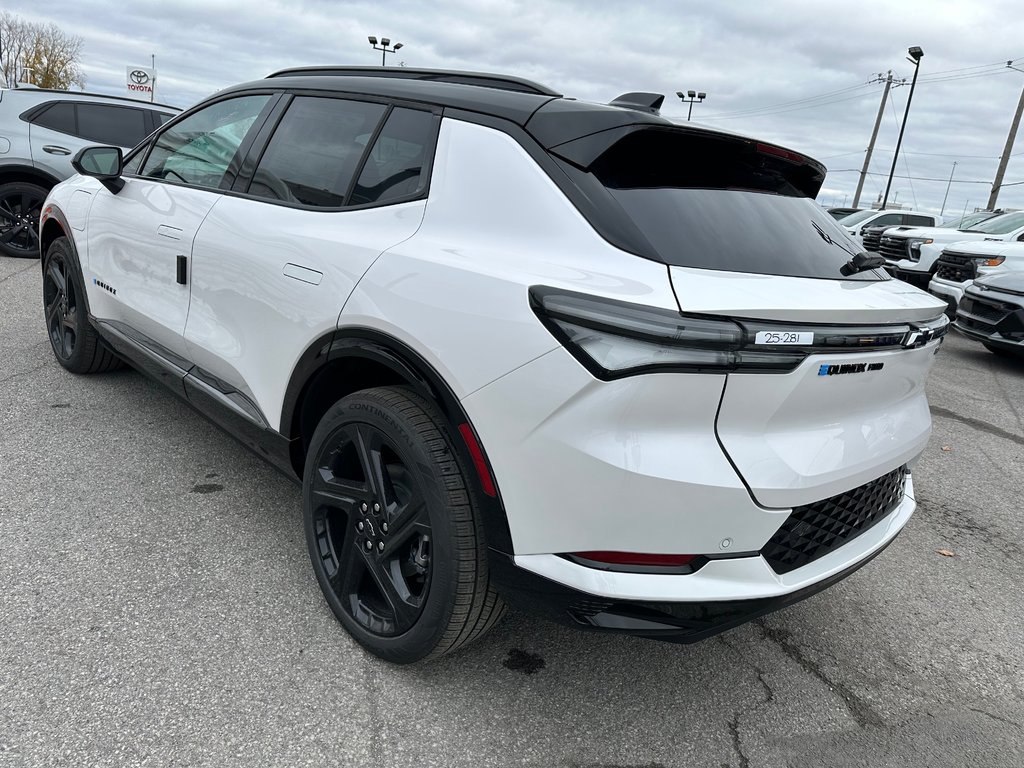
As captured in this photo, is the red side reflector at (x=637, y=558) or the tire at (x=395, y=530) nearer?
the red side reflector at (x=637, y=558)

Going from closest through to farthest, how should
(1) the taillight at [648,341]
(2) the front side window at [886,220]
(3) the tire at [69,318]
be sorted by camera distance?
1. (1) the taillight at [648,341]
2. (3) the tire at [69,318]
3. (2) the front side window at [886,220]

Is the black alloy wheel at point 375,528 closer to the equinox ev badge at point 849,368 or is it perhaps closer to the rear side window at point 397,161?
the rear side window at point 397,161

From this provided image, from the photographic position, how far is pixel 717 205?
2.09m

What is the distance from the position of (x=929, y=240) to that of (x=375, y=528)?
12624 mm

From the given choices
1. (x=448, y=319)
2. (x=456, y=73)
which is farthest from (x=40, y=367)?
(x=448, y=319)

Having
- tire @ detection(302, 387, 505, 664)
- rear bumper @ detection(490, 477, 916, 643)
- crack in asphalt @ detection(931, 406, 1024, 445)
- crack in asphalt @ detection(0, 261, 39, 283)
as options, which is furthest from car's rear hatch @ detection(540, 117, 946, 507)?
crack in asphalt @ detection(0, 261, 39, 283)

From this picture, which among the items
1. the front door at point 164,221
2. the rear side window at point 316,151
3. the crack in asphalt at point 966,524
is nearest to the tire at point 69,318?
the front door at point 164,221

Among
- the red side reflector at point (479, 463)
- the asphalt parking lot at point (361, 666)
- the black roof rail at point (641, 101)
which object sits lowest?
the asphalt parking lot at point (361, 666)

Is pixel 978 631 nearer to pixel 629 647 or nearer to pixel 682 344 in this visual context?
pixel 629 647

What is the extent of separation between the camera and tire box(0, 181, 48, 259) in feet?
28.0

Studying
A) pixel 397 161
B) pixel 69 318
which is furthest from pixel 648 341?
pixel 69 318

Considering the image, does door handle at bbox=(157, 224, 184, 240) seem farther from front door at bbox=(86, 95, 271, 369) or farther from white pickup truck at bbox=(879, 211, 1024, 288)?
white pickup truck at bbox=(879, 211, 1024, 288)

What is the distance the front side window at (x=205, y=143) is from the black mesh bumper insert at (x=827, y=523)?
2495 mm

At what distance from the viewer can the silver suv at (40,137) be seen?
849 cm
